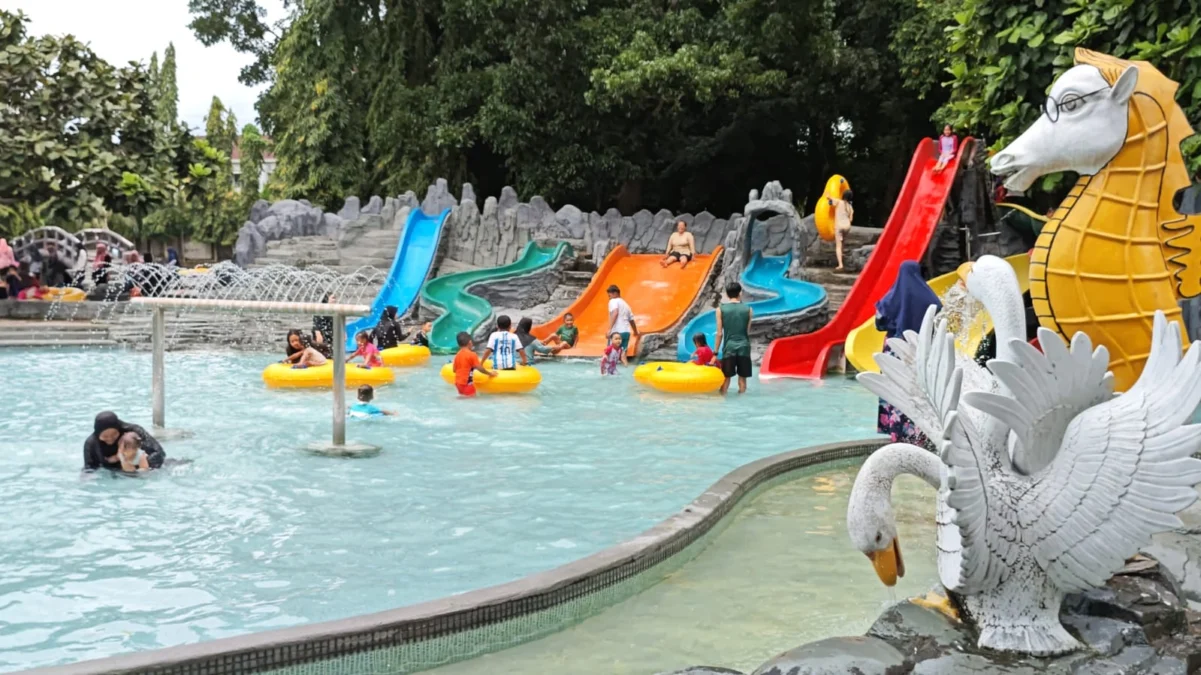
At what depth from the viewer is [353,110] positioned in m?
25.1

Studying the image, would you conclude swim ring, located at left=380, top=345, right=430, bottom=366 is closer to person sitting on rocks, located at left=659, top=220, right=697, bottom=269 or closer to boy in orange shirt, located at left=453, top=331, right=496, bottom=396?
boy in orange shirt, located at left=453, top=331, right=496, bottom=396

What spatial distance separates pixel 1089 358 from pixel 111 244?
898 inches

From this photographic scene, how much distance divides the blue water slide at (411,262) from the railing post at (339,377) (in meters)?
8.85

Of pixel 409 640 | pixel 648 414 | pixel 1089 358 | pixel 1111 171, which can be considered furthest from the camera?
pixel 648 414

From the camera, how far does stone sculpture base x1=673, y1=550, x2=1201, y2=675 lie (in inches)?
140

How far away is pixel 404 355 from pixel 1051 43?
8362 millimetres

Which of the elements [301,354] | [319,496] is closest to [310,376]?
[301,354]

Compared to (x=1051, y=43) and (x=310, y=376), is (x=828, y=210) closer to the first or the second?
(x=1051, y=43)

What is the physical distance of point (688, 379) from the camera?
11.6 meters

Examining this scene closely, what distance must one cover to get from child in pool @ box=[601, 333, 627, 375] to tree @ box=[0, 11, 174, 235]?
1251 cm

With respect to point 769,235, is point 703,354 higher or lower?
lower

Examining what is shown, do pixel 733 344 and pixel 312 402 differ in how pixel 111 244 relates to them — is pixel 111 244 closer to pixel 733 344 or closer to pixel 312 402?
pixel 312 402

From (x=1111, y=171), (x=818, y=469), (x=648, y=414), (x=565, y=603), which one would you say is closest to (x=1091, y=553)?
(x=565, y=603)

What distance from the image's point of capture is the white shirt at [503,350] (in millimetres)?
11492
